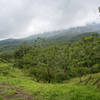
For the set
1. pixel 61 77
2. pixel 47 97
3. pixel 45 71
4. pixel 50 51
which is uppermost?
pixel 50 51

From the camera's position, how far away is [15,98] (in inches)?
299

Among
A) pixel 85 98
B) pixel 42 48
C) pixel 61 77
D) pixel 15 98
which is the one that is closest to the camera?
pixel 85 98

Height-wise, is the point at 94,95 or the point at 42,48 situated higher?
the point at 42,48

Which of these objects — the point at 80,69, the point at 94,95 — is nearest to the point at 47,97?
the point at 94,95

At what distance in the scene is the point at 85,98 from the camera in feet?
22.4

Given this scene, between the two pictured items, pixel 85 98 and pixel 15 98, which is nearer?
pixel 85 98

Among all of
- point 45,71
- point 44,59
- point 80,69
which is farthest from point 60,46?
point 80,69

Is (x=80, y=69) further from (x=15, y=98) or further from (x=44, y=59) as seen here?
(x=15, y=98)

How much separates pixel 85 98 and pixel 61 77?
66.1 feet

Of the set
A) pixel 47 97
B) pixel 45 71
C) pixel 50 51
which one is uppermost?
pixel 50 51

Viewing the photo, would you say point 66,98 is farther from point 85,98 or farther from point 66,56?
point 66,56

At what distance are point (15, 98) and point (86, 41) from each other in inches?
1279

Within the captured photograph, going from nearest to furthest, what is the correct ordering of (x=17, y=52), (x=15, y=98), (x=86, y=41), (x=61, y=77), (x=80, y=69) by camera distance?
(x=15, y=98) < (x=80, y=69) < (x=61, y=77) < (x=86, y=41) < (x=17, y=52)

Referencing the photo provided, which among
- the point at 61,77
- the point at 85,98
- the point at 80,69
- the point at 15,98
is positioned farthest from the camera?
the point at 61,77
